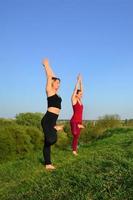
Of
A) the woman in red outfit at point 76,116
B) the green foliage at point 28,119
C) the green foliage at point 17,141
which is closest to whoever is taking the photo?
the woman in red outfit at point 76,116

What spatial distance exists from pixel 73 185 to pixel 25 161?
6.65 metres

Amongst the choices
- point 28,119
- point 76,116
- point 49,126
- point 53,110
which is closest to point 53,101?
point 53,110

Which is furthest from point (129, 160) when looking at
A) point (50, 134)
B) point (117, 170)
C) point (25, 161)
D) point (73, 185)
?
point (25, 161)

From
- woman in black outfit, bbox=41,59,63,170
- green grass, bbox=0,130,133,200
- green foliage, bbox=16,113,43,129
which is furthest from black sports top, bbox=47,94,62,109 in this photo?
green foliage, bbox=16,113,43,129

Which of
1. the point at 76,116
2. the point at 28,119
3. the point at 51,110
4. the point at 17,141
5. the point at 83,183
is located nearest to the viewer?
the point at 83,183

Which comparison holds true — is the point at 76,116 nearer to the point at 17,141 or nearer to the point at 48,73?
the point at 48,73

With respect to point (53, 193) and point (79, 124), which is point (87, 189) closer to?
point (53, 193)

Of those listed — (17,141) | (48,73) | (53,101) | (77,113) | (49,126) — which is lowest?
(17,141)

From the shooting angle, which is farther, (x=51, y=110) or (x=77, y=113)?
(x=77, y=113)

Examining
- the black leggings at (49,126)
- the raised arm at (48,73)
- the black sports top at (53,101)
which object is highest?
the raised arm at (48,73)

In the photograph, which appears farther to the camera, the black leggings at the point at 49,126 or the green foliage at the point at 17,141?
the green foliage at the point at 17,141

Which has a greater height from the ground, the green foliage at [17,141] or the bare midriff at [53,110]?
the bare midriff at [53,110]

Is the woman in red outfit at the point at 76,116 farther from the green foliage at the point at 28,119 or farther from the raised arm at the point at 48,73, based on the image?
the green foliage at the point at 28,119

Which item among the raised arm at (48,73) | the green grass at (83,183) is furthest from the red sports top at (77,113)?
the green grass at (83,183)
